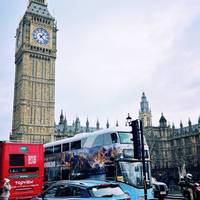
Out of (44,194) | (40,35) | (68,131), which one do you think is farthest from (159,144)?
(44,194)

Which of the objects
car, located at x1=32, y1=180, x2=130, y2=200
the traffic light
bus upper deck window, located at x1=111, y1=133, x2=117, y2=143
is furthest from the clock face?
car, located at x1=32, y1=180, x2=130, y2=200

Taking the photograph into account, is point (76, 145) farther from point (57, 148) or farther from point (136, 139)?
point (136, 139)

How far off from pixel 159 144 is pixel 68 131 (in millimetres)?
30750

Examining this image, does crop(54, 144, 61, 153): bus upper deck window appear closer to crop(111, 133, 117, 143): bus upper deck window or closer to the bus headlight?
crop(111, 133, 117, 143): bus upper deck window

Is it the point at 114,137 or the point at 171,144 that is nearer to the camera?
the point at 114,137

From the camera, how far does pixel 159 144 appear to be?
316 feet

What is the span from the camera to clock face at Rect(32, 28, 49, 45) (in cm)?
8161

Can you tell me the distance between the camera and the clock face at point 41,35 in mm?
81606

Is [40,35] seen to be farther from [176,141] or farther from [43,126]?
[176,141]

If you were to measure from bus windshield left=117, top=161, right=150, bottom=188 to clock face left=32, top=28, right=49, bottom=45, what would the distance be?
70.4 metres

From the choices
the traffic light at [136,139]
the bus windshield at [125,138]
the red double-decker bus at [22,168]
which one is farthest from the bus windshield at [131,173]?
the red double-decker bus at [22,168]

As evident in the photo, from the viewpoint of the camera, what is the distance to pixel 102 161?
59.6ft

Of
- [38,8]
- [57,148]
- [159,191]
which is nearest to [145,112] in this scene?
[38,8]

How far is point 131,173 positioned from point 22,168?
257 inches
